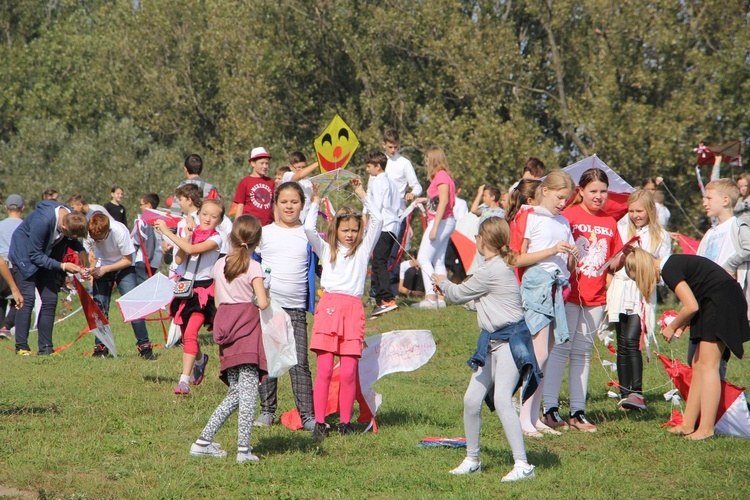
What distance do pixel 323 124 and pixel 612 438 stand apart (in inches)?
844

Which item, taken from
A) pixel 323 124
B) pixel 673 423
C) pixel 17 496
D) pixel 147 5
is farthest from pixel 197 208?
pixel 147 5

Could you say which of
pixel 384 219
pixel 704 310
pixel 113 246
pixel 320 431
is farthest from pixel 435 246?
pixel 320 431

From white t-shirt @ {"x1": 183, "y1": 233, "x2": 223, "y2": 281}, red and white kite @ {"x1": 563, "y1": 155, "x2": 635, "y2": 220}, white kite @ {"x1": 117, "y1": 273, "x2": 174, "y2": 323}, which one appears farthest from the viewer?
white kite @ {"x1": 117, "y1": 273, "x2": 174, "y2": 323}

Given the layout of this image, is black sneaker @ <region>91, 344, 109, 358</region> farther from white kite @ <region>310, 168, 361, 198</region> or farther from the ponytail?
the ponytail

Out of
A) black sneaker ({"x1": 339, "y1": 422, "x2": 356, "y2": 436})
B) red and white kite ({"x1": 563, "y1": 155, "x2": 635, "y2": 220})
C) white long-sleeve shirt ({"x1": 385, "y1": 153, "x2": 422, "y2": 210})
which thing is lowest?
black sneaker ({"x1": 339, "y1": 422, "x2": 356, "y2": 436})

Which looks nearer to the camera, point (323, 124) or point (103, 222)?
point (103, 222)

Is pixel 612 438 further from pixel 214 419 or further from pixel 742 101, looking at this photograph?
pixel 742 101

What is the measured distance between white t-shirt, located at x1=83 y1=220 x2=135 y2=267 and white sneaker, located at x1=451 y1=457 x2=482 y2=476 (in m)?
5.55

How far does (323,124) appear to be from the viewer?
27.4 meters

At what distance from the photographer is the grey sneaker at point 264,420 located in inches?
281

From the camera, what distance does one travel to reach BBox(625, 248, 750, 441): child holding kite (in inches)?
262

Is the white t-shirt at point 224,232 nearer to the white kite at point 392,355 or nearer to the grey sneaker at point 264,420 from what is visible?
the grey sneaker at point 264,420

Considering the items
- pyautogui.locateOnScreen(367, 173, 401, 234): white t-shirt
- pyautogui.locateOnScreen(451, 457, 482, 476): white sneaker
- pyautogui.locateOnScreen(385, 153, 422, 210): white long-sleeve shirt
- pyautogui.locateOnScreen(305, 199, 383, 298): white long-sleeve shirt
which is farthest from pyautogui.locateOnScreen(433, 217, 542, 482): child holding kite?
pyautogui.locateOnScreen(385, 153, 422, 210): white long-sleeve shirt

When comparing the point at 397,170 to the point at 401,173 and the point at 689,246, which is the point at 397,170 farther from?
the point at 689,246
